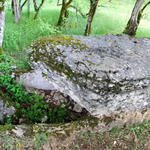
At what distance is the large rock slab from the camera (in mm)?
2404

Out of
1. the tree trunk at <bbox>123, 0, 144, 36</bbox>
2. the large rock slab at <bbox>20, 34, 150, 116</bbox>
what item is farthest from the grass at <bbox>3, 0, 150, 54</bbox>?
the large rock slab at <bbox>20, 34, 150, 116</bbox>

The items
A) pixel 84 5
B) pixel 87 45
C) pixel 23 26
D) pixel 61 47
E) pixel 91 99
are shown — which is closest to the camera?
pixel 91 99

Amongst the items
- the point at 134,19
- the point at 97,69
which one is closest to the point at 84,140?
the point at 97,69

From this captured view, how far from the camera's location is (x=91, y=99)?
8.46 ft

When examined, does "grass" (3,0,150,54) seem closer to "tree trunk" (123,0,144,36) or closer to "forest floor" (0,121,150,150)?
"tree trunk" (123,0,144,36)

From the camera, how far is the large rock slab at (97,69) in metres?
2.40

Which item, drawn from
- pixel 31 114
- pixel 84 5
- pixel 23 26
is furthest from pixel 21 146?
pixel 84 5

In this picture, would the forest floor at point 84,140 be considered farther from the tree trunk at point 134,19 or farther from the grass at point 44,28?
the tree trunk at point 134,19

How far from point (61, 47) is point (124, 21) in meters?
6.46

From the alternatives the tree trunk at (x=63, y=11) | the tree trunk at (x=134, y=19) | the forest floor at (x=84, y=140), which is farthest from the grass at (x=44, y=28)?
the forest floor at (x=84, y=140)

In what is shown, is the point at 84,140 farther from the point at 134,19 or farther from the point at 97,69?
the point at 134,19

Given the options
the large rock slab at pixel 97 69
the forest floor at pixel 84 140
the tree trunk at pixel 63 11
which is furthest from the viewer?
the tree trunk at pixel 63 11

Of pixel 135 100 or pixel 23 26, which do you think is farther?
pixel 23 26

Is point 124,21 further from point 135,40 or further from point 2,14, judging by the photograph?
point 2,14
